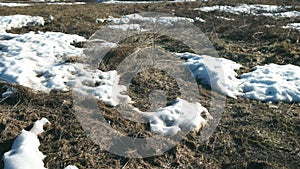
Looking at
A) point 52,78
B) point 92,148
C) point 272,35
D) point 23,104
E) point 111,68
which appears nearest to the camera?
point 92,148

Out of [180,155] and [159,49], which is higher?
[159,49]

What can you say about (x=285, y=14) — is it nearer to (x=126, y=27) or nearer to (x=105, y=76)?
(x=126, y=27)

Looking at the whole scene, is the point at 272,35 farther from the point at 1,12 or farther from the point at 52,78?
the point at 1,12

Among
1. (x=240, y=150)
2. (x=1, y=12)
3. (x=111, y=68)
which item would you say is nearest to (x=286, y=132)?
(x=240, y=150)

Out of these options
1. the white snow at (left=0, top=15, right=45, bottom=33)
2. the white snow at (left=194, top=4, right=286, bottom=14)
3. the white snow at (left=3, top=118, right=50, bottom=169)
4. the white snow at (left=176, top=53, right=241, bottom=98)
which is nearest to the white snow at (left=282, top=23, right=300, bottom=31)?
the white snow at (left=194, top=4, right=286, bottom=14)

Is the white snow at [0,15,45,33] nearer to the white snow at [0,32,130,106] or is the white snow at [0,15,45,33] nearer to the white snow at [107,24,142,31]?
the white snow at [0,32,130,106]

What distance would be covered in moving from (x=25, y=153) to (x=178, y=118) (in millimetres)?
2423

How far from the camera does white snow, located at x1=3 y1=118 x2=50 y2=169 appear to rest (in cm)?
445

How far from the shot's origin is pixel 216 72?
758 cm

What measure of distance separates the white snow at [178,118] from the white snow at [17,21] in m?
6.69

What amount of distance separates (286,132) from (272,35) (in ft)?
18.3

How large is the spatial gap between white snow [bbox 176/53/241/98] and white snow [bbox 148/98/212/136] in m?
1.11

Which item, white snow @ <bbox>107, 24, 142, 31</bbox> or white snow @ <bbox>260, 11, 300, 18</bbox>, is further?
white snow @ <bbox>260, 11, 300, 18</bbox>

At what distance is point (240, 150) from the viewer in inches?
208
